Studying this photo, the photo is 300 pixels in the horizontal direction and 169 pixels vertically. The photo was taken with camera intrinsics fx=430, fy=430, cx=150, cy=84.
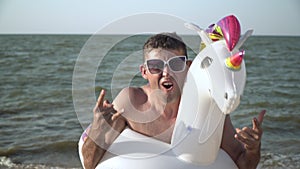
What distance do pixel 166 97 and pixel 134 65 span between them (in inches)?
9.3

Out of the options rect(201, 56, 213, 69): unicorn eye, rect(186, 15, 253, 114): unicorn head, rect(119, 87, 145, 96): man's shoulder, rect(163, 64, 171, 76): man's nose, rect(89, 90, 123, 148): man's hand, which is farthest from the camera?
rect(119, 87, 145, 96): man's shoulder

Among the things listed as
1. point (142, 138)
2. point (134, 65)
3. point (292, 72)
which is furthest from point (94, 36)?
point (292, 72)

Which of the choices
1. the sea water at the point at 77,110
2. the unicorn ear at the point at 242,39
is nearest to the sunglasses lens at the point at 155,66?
the sea water at the point at 77,110

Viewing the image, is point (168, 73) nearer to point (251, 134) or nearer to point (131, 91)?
point (131, 91)

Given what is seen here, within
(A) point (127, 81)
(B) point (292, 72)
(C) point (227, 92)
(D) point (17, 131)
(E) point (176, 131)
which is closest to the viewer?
(C) point (227, 92)

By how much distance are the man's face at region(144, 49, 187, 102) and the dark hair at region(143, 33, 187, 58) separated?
22mm

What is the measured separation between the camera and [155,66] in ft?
6.79

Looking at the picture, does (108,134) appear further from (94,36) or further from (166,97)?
(94,36)

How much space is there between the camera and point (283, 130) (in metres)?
5.78

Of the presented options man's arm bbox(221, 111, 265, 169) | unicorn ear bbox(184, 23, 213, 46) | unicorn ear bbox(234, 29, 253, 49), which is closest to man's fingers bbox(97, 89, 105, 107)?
unicorn ear bbox(184, 23, 213, 46)

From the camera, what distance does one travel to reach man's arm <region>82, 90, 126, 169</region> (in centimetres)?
193

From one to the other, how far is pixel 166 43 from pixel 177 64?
13 cm

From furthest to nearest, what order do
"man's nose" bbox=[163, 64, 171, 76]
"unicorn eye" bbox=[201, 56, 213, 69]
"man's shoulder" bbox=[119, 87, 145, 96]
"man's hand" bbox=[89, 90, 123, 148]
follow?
"man's shoulder" bbox=[119, 87, 145, 96]
"man's nose" bbox=[163, 64, 171, 76]
"man's hand" bbox=[89, 90, 123, 148]
"unicorn eye" bbox=[201, 56, 213, 69]

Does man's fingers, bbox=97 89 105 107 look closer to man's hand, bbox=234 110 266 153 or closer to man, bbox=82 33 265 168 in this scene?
man, bbox=82 33 265 168
